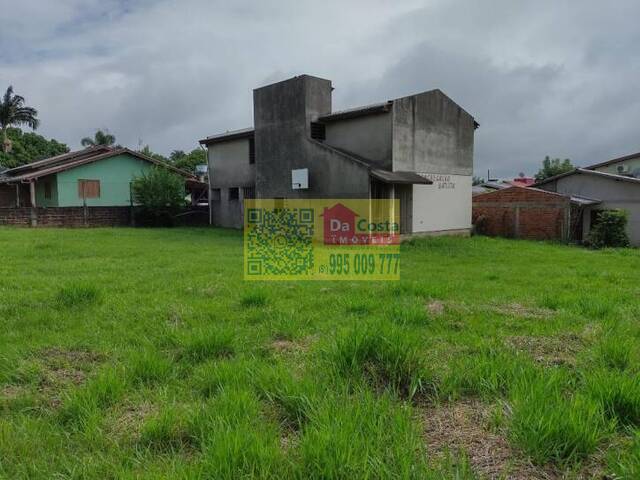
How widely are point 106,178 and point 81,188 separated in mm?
1442

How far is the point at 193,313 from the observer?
5633 mm

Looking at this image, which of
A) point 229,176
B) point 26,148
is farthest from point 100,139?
point 229,176

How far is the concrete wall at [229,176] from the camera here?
2170cm

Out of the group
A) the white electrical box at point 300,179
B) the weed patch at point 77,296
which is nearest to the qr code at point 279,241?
the white electrical box at point 300,179

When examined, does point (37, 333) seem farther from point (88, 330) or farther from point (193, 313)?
point (193, 313)

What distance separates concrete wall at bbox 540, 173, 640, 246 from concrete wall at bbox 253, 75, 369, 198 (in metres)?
10.4

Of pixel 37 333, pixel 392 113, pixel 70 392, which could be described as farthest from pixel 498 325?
pixel 392 113

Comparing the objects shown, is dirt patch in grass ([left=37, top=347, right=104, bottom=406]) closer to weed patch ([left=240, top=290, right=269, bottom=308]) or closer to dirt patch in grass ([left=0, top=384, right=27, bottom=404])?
dirt patch in grass ([left=0, top=384, right=27, bottom=404])

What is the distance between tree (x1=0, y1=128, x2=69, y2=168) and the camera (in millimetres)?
41375

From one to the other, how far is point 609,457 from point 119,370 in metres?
3.44

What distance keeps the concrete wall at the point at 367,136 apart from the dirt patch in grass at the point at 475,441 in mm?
13348

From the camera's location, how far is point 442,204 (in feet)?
59.9

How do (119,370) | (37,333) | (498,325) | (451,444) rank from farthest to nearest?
(498,325)
(37,333)
(119,370)
(451,444)

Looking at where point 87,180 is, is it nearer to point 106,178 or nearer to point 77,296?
point 106,178
